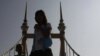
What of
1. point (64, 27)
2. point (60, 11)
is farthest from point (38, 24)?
point (60, 11)

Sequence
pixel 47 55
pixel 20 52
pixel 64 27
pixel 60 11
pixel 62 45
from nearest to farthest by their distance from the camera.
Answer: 1. pixel 47 55
2. pixel 20 52
3. pixel 62 45
4. pixel 64 27
5. pixel 60 11

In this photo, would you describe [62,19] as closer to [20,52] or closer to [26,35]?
[26,35]

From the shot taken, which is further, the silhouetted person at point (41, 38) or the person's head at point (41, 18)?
the person's head at point (41, 18)

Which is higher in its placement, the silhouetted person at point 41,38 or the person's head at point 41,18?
the person's head at point 41,18

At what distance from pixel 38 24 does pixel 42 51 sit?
0.53m

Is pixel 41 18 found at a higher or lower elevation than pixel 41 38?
higher

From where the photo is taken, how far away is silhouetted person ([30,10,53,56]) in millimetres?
5098

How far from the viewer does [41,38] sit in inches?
205

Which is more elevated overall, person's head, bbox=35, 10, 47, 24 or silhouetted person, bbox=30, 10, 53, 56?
person's head, bbox=35, 10, 47, 24

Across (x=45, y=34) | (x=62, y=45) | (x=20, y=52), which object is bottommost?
(x=62, y=45)

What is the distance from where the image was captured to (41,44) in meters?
5.18

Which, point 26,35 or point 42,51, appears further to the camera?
point 26,35

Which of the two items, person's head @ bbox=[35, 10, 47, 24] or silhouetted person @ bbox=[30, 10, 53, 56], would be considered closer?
silhouetted person @ bbox=[30, 10, 53, 56]

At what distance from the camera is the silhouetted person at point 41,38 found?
5.10 metres
